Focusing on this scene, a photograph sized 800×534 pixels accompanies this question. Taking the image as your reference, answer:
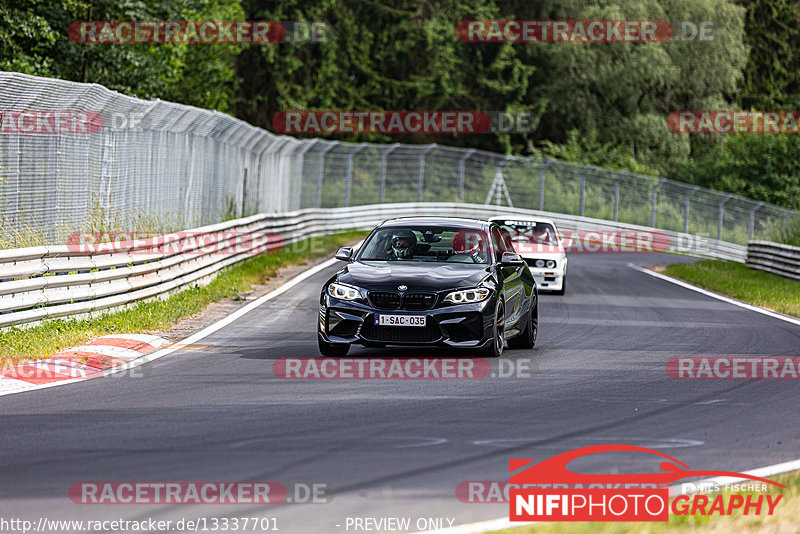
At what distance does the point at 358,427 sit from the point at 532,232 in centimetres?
1392

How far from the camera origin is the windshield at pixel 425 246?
13.2 metres

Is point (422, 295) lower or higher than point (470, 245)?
lower

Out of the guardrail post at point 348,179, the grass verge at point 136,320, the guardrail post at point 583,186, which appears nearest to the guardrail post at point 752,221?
the guardrail post at point 583,186

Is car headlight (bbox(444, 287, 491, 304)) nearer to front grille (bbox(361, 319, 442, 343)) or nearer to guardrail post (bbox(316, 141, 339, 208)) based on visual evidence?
front grille (bbox(361, 319, 442, 343))

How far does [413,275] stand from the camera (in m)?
12.3

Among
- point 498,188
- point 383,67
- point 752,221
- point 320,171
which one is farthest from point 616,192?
point 383,67

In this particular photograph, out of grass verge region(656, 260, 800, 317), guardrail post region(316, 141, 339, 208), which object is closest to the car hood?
grass verge region(656, 260, 800, 317)

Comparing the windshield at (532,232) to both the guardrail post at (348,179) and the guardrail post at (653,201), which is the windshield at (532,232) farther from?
the guardrail post at (653,201)

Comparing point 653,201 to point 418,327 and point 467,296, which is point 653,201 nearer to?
→ point 467,296

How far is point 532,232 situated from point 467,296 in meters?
10.1

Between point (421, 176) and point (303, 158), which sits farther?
point (421, 176)

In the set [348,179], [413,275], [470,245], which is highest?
[470,245]

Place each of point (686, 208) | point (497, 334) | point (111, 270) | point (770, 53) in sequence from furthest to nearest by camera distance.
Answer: point (770, 53)
point (686, 208)
point (111, 270)
point (497, 334)

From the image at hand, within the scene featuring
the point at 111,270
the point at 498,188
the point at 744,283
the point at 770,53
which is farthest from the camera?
the point at 770,53
